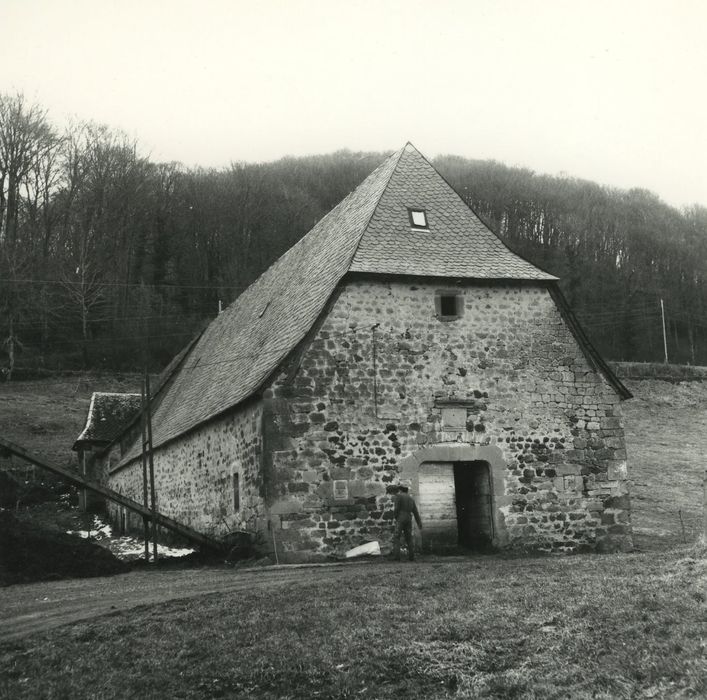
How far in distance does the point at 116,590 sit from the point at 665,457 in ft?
89.3

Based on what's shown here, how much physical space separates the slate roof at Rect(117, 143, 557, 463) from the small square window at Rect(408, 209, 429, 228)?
0.40 feet

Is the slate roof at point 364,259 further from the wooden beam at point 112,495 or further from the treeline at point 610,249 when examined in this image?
the treeline at point 610,249

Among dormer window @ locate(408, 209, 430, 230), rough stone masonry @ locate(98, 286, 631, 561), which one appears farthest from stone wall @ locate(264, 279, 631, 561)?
dormer window @ locate(408, 209, 430, 230)

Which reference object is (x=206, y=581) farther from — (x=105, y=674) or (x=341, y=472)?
(x=105, y=674)

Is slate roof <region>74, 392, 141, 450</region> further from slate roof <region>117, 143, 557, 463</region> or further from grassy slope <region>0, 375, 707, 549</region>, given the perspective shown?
slate roof <region>117, 143, 557, 463</region>

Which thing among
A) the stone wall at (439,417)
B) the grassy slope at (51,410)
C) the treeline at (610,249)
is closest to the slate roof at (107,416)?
the grassy slope at (51,410)

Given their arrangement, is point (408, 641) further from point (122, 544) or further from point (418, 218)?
point (122, 544)

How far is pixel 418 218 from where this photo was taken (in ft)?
57.6

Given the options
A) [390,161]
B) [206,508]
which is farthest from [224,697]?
[390,161]

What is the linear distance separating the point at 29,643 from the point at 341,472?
714 cm

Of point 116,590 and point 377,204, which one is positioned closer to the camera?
point 116,590

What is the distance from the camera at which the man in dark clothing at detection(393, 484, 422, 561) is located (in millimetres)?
14352

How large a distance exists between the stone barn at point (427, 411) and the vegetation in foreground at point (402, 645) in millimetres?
4962

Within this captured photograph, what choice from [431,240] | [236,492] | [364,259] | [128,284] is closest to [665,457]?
[431,240]
